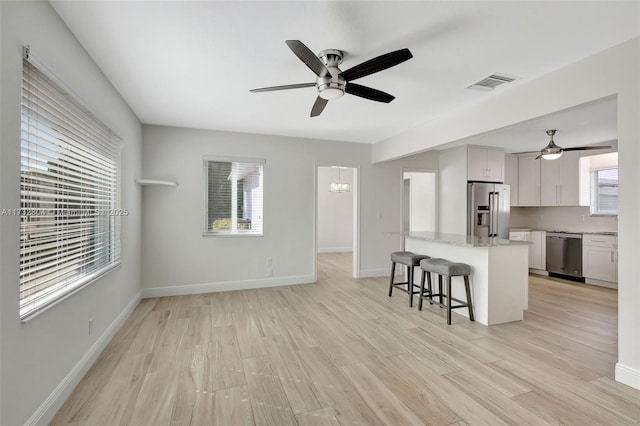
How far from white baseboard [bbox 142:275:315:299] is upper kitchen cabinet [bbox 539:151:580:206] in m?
5.08

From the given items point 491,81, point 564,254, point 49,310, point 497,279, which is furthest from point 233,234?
point 564,254

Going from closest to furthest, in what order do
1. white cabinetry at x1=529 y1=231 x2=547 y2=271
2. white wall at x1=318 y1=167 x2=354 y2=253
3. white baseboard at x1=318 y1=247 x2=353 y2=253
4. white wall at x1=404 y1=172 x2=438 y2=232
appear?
white cabinetry at x1=529 y1=231 x2=547 y2=271 → white wall at x1=404 y1=172 x2=438 y2=232 → white baseboard at x1=318 y1=247 x2=353 y2=253 → white wall at x1=318 y1=167 x2=354 y2=253

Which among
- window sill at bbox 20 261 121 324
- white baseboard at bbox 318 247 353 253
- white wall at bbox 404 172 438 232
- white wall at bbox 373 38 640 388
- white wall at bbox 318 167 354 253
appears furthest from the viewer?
white wall at bbox 318 167 354 253

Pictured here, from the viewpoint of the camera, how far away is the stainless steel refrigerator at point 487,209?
18.0 ft

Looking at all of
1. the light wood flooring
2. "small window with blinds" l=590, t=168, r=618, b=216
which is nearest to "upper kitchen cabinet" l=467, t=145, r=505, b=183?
"small window with blinds" l=590, t=168, r=618, b=216

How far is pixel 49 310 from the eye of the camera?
187 cm

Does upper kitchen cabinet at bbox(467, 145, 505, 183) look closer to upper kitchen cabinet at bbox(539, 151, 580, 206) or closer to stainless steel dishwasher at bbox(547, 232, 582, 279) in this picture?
upper kitchen cabinet at bbox(539, 151, 580, 206)

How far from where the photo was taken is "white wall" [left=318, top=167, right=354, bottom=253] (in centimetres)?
928

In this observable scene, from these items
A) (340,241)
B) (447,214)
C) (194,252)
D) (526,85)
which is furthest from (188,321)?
(340,241)

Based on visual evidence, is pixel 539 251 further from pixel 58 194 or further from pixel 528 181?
pixel 58 194

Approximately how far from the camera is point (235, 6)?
187 centimetres

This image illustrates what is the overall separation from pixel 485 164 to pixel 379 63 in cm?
449

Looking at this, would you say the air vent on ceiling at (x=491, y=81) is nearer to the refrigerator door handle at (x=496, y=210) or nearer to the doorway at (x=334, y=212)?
the refrigerator door handle at (x=496, y=210)

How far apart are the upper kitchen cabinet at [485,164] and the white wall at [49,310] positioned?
215 inches
